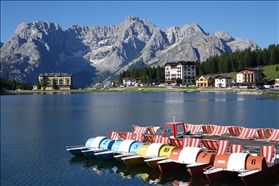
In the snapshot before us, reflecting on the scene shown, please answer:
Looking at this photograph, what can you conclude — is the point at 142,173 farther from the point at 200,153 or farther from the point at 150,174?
the point at 200,153

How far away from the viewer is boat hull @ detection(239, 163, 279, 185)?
3184cm

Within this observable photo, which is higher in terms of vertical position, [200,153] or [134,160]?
[200,153]

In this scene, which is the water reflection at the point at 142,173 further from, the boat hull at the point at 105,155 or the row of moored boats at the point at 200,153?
the row of moored boats at the point at 200,153

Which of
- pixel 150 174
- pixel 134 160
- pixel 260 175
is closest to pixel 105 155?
pixel 134 160

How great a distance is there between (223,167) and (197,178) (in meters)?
2.74

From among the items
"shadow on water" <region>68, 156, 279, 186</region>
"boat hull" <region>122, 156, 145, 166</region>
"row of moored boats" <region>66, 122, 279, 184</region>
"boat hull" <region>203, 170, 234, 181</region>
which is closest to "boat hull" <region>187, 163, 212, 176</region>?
"row of moored boats" <region>66, 122, 279, 184</region>

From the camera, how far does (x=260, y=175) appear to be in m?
32.4

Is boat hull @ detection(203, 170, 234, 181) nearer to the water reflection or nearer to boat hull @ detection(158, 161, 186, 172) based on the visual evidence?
the water reflection

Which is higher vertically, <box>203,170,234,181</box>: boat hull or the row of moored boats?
the row of moored boats

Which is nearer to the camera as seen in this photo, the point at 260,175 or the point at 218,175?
the point at 260,175

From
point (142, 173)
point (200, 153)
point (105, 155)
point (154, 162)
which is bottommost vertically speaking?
point (142, 173)

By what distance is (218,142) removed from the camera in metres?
39.4

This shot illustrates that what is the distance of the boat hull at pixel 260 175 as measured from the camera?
31.8 meters

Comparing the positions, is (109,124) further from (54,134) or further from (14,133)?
(14,133)
